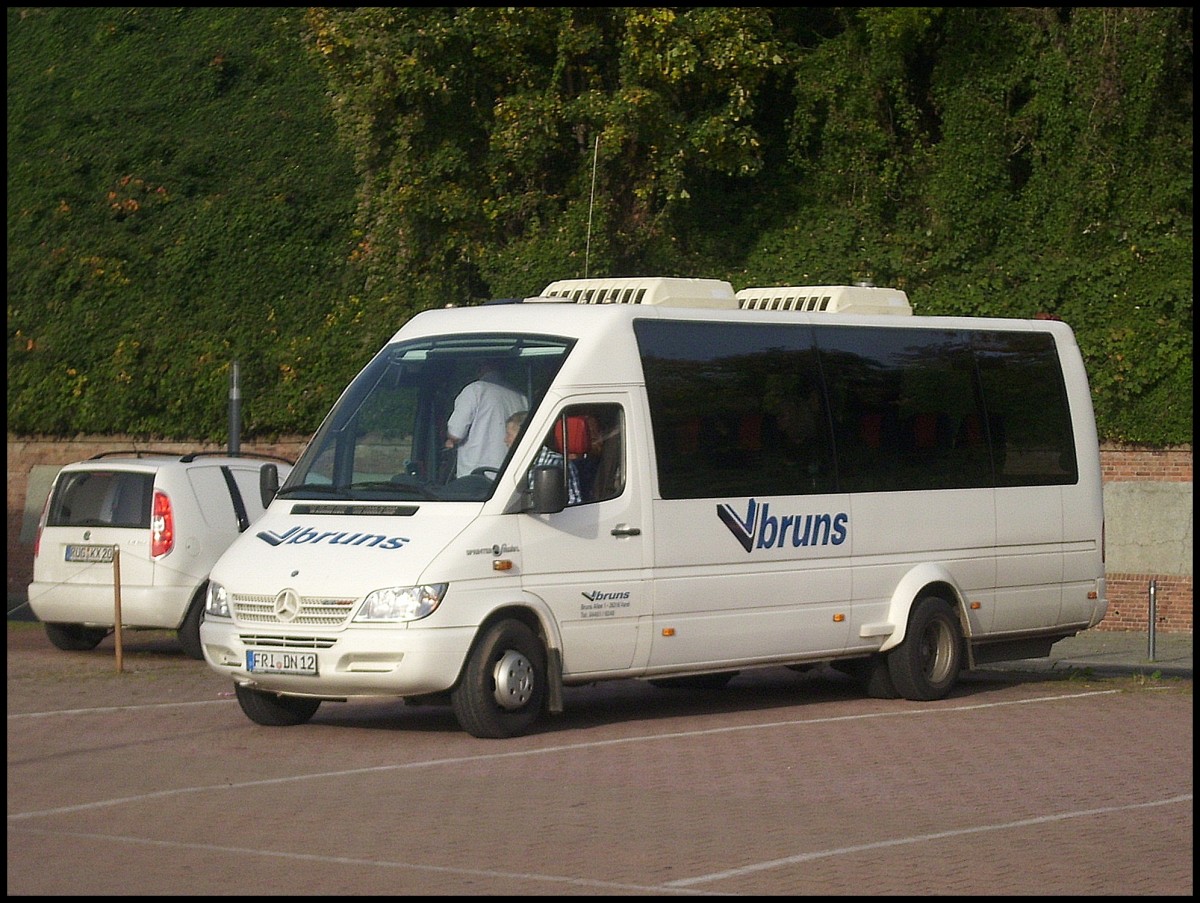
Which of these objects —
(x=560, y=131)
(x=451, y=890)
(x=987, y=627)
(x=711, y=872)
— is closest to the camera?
(x=451, y=890)

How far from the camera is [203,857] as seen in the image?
794 cm

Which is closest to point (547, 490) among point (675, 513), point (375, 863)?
point (675, 513)

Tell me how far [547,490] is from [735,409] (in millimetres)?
2167

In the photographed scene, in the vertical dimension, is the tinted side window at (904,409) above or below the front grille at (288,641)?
above

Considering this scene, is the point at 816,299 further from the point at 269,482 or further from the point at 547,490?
the point at 269,482

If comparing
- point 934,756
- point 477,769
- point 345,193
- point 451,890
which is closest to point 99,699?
point 477,769

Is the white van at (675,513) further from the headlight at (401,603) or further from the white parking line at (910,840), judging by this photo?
the white parking line at (910,840)

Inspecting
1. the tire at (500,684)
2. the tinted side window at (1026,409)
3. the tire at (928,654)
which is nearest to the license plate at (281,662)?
the tire at (500,684)

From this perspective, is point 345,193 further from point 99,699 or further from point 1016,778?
point 1016,778

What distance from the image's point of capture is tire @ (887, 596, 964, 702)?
14641 mm

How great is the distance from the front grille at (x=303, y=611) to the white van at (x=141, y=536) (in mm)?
4968

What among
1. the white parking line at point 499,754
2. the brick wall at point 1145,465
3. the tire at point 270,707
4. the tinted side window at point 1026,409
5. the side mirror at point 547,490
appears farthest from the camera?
the brick wall at point 1145,465

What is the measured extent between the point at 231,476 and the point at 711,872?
10.8m

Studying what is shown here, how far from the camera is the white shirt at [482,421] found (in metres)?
12.3
